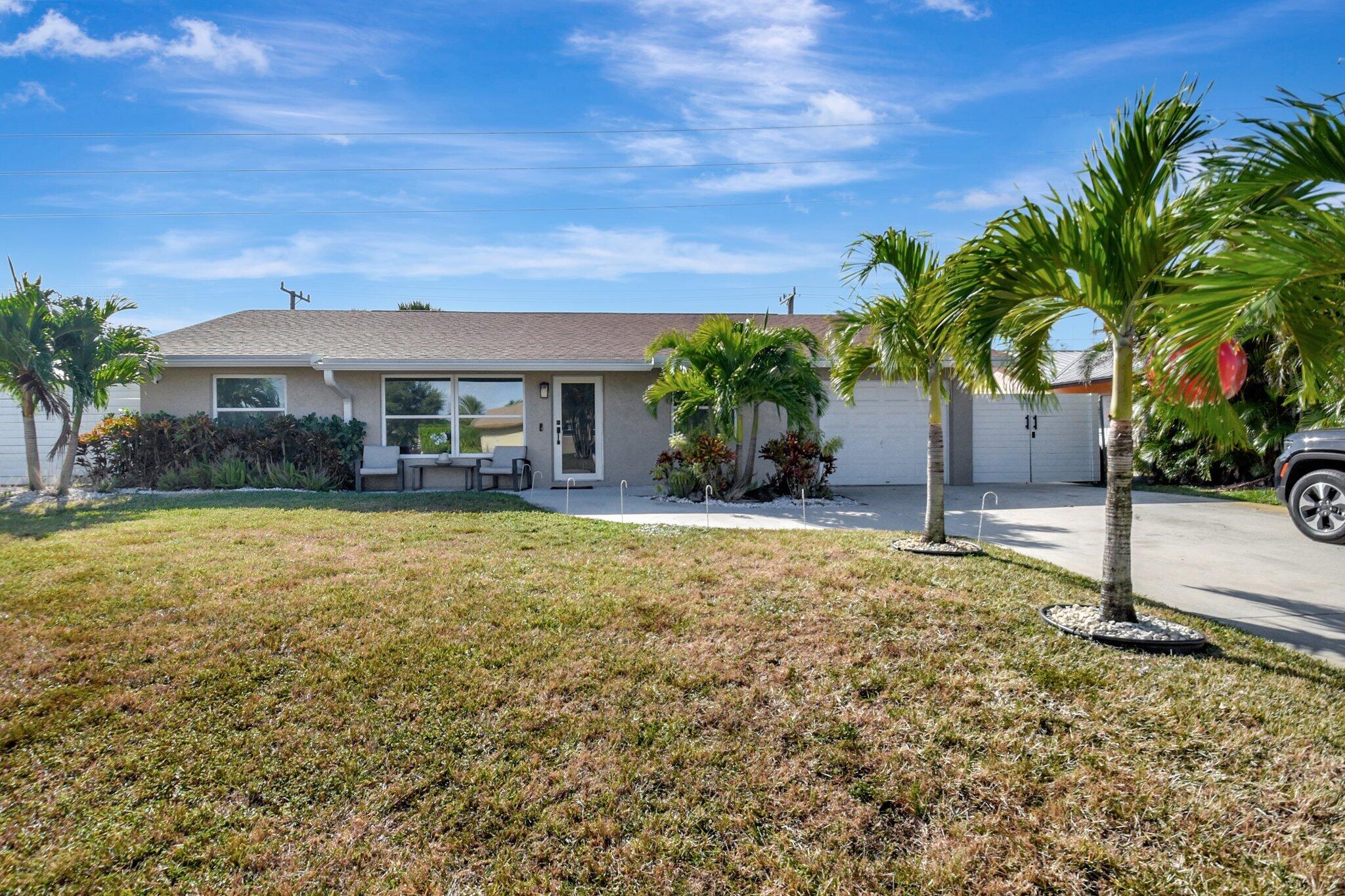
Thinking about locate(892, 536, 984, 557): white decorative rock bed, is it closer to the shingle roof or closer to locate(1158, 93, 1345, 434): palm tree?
locate(1158, 93, 1345, 434): palm tree

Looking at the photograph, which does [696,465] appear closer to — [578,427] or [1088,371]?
[578,427]

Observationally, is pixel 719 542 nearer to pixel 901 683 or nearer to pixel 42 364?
pixel 901 683

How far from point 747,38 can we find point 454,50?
4562 mm

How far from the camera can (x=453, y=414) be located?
1417 centimetres

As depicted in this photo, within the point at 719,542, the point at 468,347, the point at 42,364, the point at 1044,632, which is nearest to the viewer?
the point at 1044,632

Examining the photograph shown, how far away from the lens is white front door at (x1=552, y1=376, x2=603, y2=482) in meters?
14.2

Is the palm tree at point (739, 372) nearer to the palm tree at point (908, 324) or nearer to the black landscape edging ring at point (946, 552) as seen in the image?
the palm tree at point (908, 324)

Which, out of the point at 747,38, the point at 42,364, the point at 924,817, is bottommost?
the point at 924,817

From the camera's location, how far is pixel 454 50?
11.0 metres

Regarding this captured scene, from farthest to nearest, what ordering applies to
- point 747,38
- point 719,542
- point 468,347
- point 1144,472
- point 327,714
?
point 1144,472 < point 468,347 < point 747,38 < point 719,542 < point 327,714

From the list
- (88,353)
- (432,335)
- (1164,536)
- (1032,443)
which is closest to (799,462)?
(1164,536)

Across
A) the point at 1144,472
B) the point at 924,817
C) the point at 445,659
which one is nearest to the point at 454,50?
the point at 445,659

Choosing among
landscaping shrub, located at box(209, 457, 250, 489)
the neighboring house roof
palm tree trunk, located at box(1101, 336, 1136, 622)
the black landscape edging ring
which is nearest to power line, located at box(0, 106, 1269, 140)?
the neighboring house roof

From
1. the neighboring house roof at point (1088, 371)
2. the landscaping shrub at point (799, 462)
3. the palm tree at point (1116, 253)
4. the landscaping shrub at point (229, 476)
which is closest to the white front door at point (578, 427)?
the landscaping shrub at point (799, 462)
